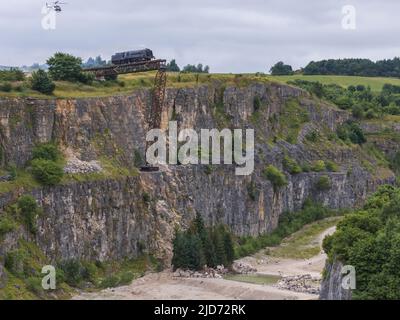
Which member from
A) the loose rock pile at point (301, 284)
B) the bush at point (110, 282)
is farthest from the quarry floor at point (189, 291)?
the loose rock pile at point (301, 284)

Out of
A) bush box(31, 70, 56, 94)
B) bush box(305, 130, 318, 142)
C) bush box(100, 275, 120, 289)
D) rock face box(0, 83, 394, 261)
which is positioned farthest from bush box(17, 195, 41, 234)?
bush box(305, 130, 318, 142)

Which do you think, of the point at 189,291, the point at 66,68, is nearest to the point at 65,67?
the point at 66,68

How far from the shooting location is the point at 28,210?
92562 millimetres

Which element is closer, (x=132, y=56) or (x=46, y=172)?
(x=46, y=172)

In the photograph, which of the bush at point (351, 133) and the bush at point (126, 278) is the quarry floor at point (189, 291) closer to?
the bush at point (126, 278)

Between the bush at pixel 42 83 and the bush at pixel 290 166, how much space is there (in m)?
48.0

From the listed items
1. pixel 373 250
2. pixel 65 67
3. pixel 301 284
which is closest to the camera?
pixel 373 250

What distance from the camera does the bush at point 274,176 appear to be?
14038cm

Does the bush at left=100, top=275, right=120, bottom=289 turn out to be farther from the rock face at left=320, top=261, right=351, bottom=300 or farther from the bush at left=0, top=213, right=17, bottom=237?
the rock face at left=320, top=261, right=351, bottom=300

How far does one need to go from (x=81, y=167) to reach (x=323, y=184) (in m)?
57.7

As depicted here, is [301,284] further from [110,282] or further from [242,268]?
[110,282]

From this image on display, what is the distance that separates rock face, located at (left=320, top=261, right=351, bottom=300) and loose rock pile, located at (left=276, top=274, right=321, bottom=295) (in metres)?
15.4

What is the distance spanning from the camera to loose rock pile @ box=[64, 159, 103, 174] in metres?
102

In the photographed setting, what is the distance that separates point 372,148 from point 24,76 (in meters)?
79.7
